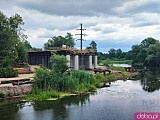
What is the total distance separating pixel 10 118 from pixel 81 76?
1674 cm

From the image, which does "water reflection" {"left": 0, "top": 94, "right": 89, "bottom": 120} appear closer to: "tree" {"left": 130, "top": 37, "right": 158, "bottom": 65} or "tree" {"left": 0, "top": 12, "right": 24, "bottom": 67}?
"tree" {"left": 0, "top": 12, "right": 24, "bottom": 67}

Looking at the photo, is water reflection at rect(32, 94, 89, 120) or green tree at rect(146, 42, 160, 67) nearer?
water reflection at rect(32, 94, 89, 120)

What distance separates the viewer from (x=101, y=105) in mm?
27688

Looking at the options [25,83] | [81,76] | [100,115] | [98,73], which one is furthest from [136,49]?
[100,115]

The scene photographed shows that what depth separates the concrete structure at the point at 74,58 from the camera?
53.9m

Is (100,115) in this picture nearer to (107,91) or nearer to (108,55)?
(107,91)

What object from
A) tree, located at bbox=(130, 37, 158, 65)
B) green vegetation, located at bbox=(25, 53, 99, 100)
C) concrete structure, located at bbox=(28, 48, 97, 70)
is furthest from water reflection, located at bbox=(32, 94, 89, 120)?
tree, located at bbox=(130, 37, 158, 65)

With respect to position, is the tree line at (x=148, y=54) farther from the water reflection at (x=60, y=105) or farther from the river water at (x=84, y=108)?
the water reflection at (x=60, y=105)

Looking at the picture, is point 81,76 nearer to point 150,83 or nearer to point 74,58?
point 150,83

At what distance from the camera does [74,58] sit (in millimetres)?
54125

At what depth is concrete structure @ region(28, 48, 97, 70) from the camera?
2121 inches

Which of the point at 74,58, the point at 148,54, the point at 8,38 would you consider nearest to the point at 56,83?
the point at 8,38

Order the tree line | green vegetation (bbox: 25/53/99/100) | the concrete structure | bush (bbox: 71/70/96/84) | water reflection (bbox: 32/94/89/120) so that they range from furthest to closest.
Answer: the tree line < the concrete structure < bush (bbox: 71/70/96/84) < green vegetation (bbox: 25/53/99/100) < water reflection (bbox: 32/94/89/120)

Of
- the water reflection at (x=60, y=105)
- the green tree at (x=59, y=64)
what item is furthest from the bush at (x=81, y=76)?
the water reflection at (x=60, y=105)
